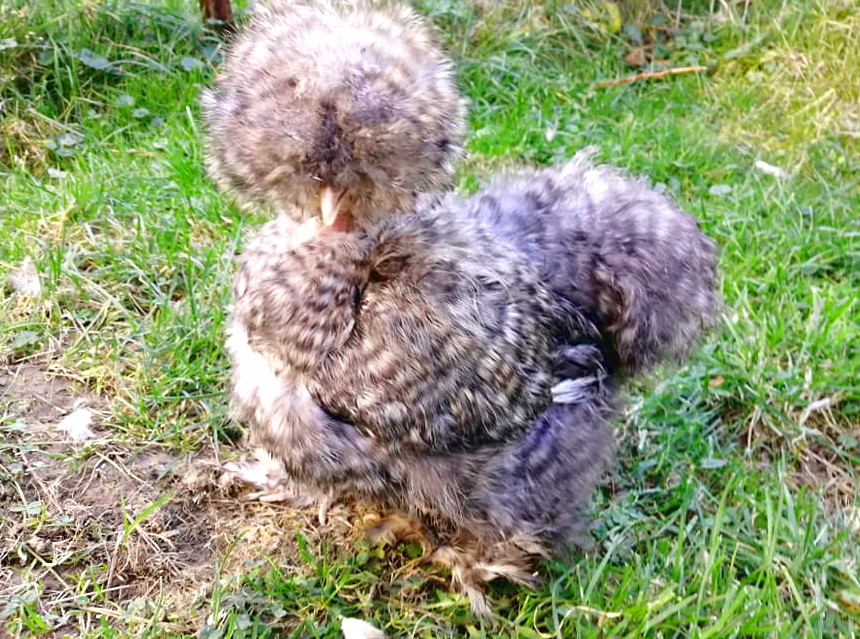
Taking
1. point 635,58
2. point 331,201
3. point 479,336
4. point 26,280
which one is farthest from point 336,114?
point 635,58

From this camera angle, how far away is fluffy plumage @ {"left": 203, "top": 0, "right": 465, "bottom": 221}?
1.55m

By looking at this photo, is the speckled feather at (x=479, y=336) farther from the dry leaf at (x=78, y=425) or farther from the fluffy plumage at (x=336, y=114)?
the dry leaf at (x=78, y=425)

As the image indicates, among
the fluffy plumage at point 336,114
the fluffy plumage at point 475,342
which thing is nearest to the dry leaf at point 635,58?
the fluffy plumage at point 475,342

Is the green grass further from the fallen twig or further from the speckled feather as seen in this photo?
the speckled feather

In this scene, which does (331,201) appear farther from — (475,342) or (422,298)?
(475,342)

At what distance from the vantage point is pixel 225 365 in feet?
8.79

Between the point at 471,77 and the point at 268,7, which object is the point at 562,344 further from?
the point at 471,77

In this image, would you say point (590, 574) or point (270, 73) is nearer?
point (270, 73)

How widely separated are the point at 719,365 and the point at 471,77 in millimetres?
2222

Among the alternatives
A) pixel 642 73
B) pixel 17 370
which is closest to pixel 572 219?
pixel 17 370

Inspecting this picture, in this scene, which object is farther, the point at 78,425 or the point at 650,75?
the point at 650,75

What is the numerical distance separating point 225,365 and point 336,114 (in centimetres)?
136

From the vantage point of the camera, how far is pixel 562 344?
209 cm

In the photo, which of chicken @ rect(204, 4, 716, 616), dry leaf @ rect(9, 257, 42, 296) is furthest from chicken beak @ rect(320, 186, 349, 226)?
dry leaf @ rect(9, 257, 42, 296)
